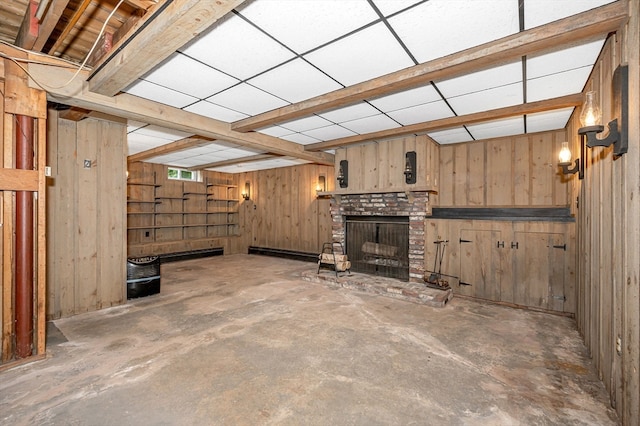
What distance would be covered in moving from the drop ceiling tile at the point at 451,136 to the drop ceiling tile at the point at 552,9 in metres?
2.56

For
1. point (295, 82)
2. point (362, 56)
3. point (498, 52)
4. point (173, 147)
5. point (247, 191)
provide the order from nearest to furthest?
point (498, 52) < point (362, 56) < point (295, 82) < point (173, 147) < point (247, 191)

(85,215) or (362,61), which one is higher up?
(362,61)

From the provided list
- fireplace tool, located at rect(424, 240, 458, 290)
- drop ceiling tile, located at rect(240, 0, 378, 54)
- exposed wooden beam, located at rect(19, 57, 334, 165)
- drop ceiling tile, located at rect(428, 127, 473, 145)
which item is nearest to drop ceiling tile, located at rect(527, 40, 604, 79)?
drop ceiling tile, located at rect(240, 0, 378, 54)

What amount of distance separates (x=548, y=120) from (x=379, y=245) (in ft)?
10.9

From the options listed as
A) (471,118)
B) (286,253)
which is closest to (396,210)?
(471,118)

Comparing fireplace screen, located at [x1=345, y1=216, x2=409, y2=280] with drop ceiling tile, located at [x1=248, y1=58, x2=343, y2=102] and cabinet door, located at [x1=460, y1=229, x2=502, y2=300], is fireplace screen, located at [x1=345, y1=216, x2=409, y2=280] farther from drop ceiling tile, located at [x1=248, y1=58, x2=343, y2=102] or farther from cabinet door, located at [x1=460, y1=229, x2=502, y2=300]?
drop ceiling tile, located at [x1=248, y1=58, x2=343, y2=102]

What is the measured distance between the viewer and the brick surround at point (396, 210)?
504cm

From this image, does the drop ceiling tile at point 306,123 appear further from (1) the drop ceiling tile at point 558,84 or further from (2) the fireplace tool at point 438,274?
(2) the fireplace tool at point 438,274

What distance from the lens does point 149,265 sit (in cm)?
462

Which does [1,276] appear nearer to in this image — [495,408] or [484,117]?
[495,408]

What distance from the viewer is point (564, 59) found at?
250 cm

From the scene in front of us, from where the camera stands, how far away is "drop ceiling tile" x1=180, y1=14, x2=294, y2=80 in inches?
84.1

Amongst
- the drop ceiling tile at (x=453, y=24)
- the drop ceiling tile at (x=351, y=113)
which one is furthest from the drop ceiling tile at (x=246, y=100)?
the drop ceiling tile at (x=453, y=24)

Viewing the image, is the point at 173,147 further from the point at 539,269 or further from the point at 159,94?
the point at 539,269
